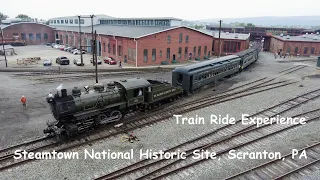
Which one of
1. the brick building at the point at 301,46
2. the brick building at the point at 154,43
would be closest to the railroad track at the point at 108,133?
the brick building at the point at 154,43

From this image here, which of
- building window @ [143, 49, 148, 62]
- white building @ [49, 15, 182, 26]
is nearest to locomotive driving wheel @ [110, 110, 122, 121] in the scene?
building window @ [143, 49, 148, 62]

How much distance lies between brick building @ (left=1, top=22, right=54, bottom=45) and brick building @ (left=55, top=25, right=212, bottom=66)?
3207 cm

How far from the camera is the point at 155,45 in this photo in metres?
42.9

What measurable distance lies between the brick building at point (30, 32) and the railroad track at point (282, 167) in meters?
75.6

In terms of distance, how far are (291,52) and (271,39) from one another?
1302 centimetres

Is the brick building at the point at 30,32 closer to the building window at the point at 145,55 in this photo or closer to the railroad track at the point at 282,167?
the building window at the point at 145,55

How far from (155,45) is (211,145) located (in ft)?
102

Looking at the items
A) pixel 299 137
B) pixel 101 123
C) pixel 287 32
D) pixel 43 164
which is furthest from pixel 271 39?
pixel 43 164

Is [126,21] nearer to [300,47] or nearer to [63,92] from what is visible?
[300,47]

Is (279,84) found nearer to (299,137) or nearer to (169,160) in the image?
(299,137)

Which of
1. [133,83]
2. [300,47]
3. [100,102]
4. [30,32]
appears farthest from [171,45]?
[30,32]

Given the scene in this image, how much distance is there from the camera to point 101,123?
1597cm

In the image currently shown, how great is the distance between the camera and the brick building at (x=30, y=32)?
69213 mm

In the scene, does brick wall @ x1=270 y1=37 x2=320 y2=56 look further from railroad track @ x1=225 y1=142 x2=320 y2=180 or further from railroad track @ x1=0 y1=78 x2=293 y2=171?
railroad track @ x1=225 y1=142 x2=320 y2=180
